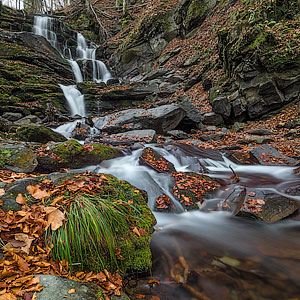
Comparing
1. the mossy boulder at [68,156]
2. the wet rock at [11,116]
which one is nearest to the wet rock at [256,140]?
the mossy boulder at [68,156]

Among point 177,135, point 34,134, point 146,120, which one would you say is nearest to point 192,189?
point 34,134

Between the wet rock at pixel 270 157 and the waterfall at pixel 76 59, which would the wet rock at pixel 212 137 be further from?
the waterfall at pixel 76 59

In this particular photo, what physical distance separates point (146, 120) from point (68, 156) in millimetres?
5739

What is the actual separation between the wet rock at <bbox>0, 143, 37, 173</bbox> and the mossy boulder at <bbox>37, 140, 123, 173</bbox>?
0.97 feet

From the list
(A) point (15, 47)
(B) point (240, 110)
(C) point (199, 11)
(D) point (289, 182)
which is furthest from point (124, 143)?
(C) point (199, 11)

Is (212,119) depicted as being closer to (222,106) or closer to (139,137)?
(222,106)

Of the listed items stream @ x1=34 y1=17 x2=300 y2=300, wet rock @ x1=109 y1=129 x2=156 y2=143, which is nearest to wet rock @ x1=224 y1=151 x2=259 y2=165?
stream @ x1=34 y1=17 x2=300 y2=300

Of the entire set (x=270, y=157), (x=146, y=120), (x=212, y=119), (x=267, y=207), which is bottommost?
(x=267, y=207)

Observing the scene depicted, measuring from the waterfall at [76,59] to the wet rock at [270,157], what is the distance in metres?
12.7

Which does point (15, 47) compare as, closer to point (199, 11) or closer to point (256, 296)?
point (199, 11)

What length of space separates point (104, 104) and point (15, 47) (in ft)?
32.3

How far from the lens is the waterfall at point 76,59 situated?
1531 centimetres

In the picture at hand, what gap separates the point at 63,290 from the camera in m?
1.22

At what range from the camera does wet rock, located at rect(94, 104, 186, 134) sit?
10048mm
